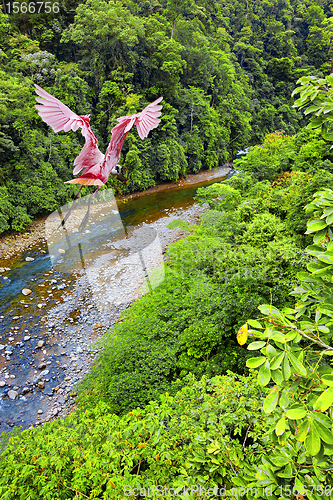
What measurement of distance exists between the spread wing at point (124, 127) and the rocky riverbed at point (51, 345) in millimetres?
3308

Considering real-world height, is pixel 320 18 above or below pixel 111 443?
above

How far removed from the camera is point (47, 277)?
303 inches

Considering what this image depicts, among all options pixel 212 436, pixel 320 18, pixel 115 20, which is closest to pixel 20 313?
pixel 212 436

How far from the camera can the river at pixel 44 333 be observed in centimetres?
454

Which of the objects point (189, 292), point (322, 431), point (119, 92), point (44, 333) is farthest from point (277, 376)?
point (119, 92)

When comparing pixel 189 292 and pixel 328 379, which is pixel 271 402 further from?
pixel 189 292

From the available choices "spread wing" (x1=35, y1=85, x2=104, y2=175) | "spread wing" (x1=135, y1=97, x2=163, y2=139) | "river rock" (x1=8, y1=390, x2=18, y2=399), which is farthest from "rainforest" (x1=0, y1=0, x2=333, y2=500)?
"river rock" (x1=8, y1=390, x2=18, y2=399)

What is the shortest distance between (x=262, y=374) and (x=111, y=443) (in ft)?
5.36

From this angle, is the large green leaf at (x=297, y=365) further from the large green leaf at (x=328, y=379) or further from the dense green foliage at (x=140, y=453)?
the dense green foliage at (x=140, y=453)

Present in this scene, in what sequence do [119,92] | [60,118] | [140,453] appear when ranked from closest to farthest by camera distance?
[60,118], [140,453], [119,92]

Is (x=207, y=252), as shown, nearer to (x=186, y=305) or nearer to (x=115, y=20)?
(x=186, y=305)

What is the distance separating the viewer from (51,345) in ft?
18.3

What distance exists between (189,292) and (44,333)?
3.70 metres

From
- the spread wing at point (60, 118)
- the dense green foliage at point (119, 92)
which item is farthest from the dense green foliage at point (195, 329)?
the dense green foliage at point (119, 92)
